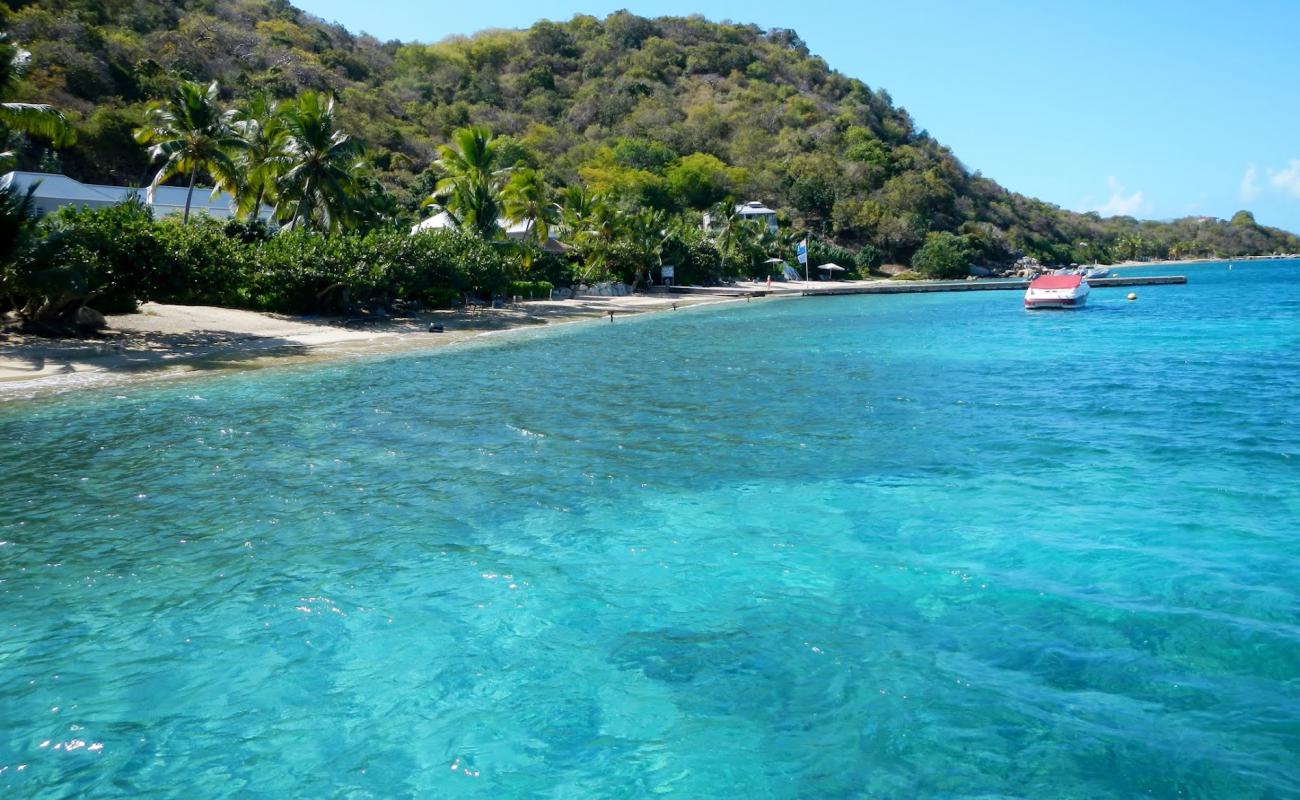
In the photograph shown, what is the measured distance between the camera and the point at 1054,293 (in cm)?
4519

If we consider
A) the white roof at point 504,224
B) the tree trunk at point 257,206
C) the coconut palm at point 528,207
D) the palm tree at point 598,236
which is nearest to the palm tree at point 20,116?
the tree trunk at point 257,206

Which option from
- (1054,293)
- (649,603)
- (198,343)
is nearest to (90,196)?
(198,343)

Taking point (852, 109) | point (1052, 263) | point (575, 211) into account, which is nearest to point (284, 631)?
point (575, 211)

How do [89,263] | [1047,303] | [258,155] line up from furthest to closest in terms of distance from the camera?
[1047,303]
[258,155]
[89,263]

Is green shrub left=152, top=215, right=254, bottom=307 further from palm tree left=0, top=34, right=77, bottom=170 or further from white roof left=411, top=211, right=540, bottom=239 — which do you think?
white roof left=411, top=211, right=540, bottom=239

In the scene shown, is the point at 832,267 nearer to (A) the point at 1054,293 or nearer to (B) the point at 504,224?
(A) the point at 1054,293

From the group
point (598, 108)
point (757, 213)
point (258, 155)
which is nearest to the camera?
point (258, 155)

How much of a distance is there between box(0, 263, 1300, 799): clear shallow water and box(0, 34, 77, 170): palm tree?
25.9 feet

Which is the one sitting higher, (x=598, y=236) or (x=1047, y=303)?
(x=598, y=236)

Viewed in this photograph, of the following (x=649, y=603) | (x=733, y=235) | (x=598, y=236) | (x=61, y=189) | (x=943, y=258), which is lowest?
(x=649, y=603)

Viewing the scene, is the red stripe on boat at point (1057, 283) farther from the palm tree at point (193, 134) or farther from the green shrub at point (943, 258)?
the green shrub at point (943, 258)

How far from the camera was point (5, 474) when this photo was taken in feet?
38.0

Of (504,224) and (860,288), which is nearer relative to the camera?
(504,224)

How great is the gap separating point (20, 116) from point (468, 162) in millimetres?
22502
